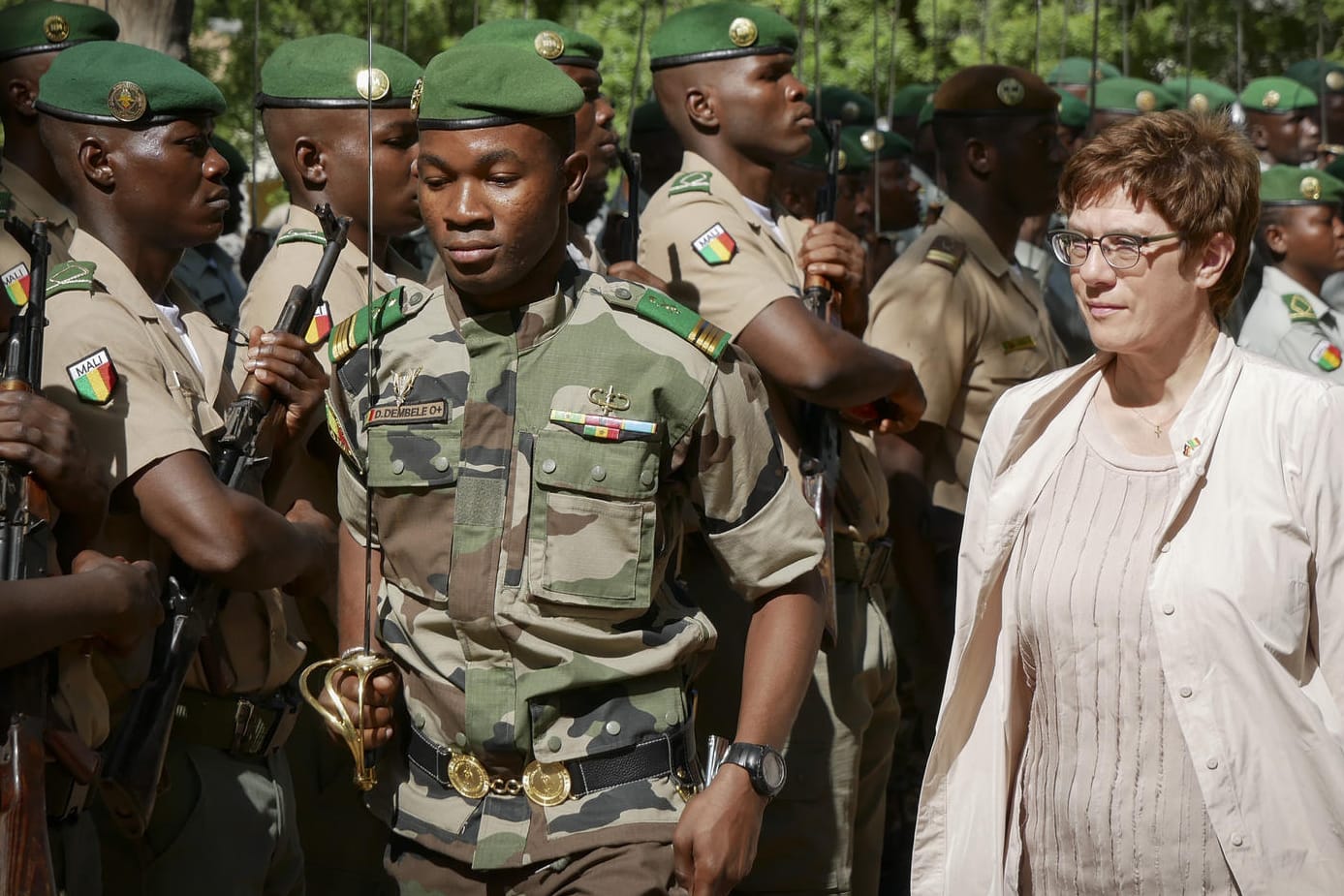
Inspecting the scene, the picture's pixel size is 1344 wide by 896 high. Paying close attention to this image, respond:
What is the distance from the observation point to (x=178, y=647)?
11.8 ft

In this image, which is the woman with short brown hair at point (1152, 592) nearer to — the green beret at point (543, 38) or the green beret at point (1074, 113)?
the green beret at point (543, 38)

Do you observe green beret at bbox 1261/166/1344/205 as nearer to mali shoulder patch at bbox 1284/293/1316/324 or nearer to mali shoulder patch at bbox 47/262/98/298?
mali shoulder patch at bbox 1284/293/1316/324

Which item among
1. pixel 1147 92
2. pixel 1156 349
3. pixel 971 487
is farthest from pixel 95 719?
pixel 1147 92

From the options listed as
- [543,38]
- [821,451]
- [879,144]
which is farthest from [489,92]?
[879,144]

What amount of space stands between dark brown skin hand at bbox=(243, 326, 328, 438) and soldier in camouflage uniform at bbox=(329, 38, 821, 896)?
0.89ft

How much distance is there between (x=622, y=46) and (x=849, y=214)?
393 centimetres

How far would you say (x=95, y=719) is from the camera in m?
3.44

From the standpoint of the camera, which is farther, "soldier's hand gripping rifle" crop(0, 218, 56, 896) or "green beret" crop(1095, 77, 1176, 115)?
"green beret" crop(1095, 77, 1176, 115)

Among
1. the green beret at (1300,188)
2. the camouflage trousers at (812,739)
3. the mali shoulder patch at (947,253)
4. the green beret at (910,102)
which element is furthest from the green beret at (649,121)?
the green beret at (910,102)

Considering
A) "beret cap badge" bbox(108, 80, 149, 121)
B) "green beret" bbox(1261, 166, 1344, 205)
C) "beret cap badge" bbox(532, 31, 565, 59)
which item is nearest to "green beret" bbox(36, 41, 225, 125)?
"beret cap badge" bbox(108, 80, 149, 121)

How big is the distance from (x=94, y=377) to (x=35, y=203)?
6.38 feet

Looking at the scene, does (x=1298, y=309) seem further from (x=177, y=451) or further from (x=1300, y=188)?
(x=177, y=451)

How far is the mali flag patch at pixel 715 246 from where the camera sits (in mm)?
4758

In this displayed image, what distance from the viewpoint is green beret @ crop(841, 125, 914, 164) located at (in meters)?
8.20
